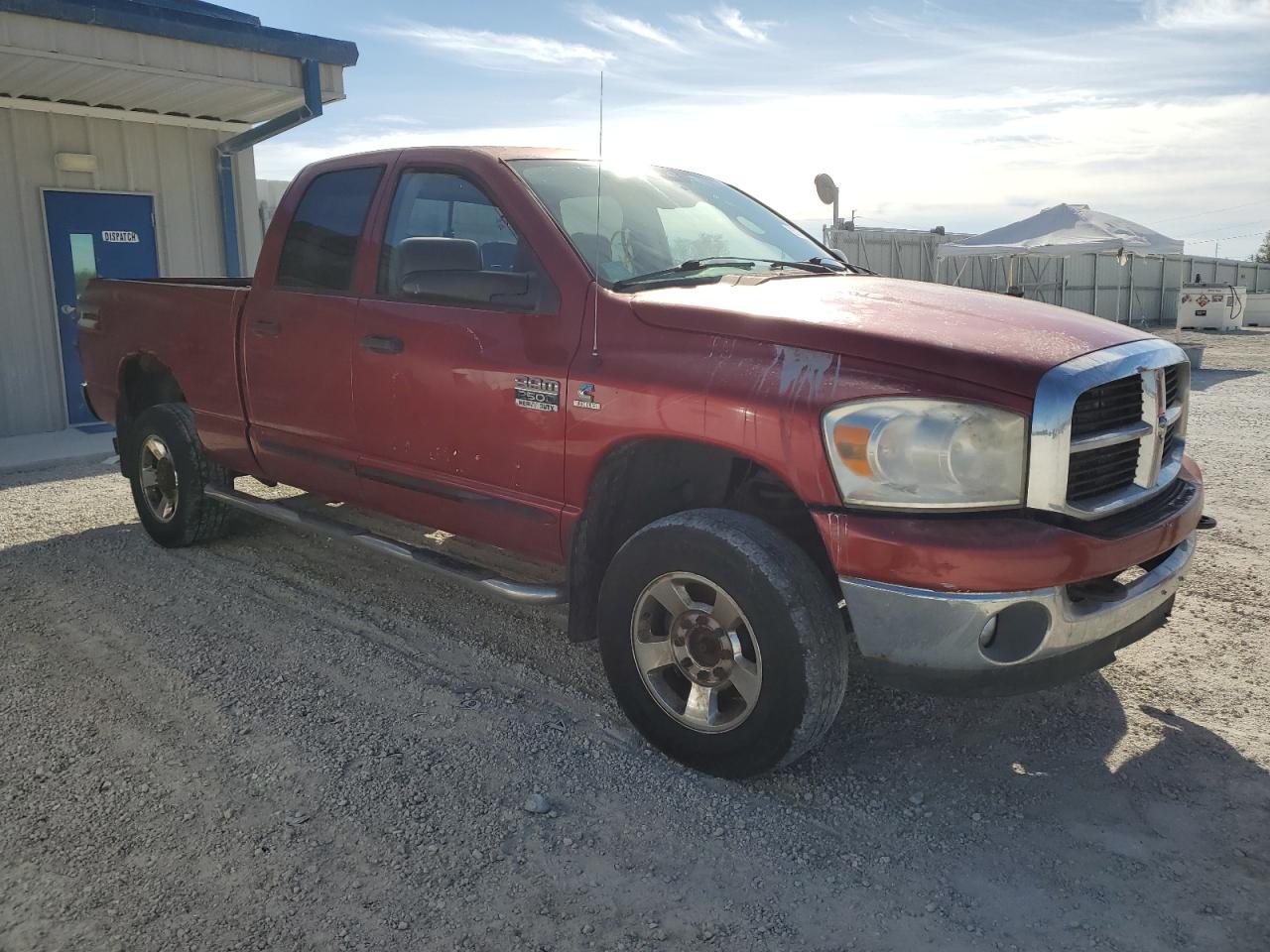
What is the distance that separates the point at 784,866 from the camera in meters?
2.81

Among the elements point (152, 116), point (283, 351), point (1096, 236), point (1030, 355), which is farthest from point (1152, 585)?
point (1096, 236)

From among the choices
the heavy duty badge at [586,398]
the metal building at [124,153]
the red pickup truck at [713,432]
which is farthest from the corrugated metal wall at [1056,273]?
the heavy duty badge at [586,398]

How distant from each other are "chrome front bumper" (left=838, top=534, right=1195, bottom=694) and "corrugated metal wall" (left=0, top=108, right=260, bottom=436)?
943cm

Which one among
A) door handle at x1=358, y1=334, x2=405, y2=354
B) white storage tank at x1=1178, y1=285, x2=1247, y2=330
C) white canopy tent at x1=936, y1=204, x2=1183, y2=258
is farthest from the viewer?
white canopy tent at x1=936, y1=204, x2=1183, y2=258

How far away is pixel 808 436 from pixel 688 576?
594mm

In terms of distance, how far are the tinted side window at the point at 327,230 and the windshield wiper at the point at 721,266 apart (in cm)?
144

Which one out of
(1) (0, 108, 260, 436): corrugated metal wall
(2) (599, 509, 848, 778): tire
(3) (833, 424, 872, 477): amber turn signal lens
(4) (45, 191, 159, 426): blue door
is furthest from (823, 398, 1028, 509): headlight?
(1) (0, 108, 260, 436): corrugated metal wall

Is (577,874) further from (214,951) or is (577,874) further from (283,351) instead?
(283,351)

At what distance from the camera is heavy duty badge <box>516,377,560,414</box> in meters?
3.48

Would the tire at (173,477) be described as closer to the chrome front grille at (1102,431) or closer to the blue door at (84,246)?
the chrome front grille at (1102,431)

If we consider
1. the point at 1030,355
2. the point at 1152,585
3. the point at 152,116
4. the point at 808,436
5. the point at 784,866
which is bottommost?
the point at 784,866

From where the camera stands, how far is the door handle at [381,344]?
403 centimetres

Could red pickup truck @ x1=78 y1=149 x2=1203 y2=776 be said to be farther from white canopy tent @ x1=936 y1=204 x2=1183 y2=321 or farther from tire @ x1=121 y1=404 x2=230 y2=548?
white canopy tent @ x1=936 y1=204 x2=1183 y2=321

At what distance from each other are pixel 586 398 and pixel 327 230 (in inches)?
74.8
